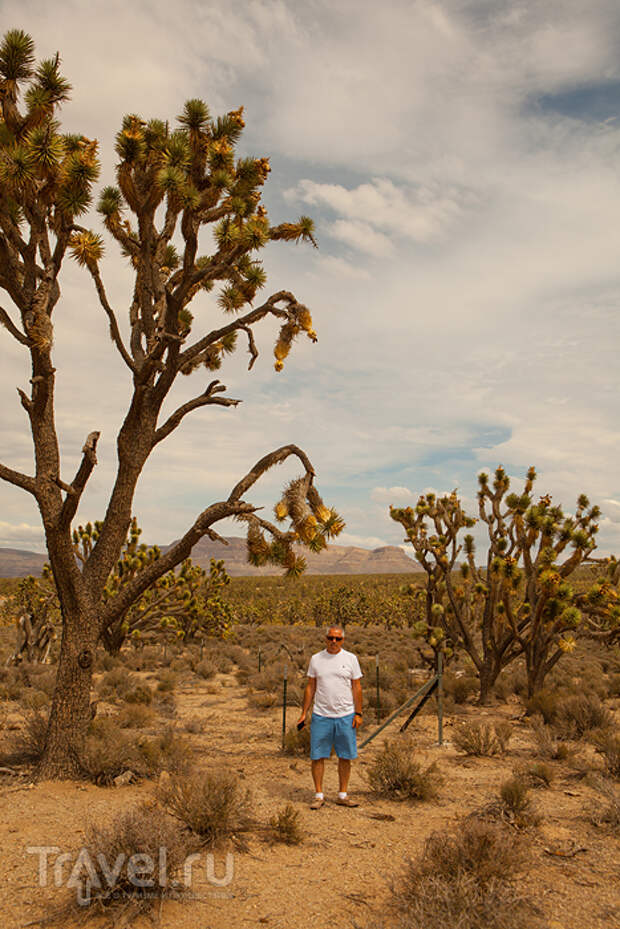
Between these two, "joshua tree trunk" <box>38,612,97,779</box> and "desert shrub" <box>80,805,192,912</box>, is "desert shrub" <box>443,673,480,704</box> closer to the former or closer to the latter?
"joshua tree trunk" <box>38,612,97,779</box>

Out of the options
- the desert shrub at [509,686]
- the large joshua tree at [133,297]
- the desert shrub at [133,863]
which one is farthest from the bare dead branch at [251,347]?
the desert shrub at [509,686]

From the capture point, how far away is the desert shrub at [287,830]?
5238 millimetres

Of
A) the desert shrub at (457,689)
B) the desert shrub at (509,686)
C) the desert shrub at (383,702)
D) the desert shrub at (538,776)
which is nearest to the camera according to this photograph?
the desert shrub at (538,776)

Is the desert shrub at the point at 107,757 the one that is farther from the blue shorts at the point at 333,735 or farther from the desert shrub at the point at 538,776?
the desert shrub at the point at 538,776

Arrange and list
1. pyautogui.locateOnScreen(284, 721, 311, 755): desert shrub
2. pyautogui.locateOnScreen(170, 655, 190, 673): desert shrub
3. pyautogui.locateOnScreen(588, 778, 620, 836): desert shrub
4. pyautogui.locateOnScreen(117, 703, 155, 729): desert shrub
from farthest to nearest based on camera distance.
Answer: pyautogui.locateOnScreen(170, 655, 190, 673): desert shrub
pyautogui.locateOnScreen(117, 703, 155, 729): desert shrub
pyautogui.locateOnScreen(284, 721, 311, 755): desert shrub
pyautogui.locateOnScreen(588, 778, 620, 836): desert shrub

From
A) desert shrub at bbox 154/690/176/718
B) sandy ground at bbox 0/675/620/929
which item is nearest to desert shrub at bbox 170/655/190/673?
desert shrub at bbox 154/690/176/718

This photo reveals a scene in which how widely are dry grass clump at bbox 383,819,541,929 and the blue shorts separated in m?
1.75

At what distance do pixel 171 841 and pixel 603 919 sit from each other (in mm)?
2980

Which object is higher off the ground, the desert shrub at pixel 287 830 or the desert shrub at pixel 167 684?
the desert shrub at pixel 287 830

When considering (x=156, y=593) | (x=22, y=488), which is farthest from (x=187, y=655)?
(x=22, y=488)

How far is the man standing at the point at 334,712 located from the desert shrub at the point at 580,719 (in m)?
5.35

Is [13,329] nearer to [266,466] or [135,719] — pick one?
[266,466]

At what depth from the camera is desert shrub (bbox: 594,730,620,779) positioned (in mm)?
7309

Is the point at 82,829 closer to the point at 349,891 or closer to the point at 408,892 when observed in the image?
the point at 349,891
